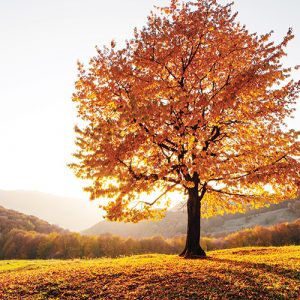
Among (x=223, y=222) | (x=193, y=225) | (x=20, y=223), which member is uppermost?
(x=223, y=222)

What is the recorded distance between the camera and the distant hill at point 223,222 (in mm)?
89375

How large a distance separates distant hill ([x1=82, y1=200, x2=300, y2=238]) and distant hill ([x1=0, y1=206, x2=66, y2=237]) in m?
20.0

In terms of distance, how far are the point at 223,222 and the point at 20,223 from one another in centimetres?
6578

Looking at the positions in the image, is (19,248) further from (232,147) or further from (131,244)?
(232,147)

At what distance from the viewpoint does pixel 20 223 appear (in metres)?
97.0

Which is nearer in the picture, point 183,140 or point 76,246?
point 183,140

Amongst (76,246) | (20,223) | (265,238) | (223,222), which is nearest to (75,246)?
(76,246)

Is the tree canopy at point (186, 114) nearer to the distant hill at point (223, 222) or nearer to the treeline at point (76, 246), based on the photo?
the distant hill at point (223, 222)

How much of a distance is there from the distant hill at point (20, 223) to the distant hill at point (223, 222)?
19953 millimetres

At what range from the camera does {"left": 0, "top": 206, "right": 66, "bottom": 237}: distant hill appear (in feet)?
300

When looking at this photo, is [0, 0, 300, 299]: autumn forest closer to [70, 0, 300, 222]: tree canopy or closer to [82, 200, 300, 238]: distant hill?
[70, 0, 300, 222]: tree canopy

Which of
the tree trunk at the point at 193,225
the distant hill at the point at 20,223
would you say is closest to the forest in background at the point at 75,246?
the distant hill at the point at 20,223

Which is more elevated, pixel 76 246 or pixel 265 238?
pixel 265 238

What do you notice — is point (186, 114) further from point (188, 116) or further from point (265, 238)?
point (265, 238)
